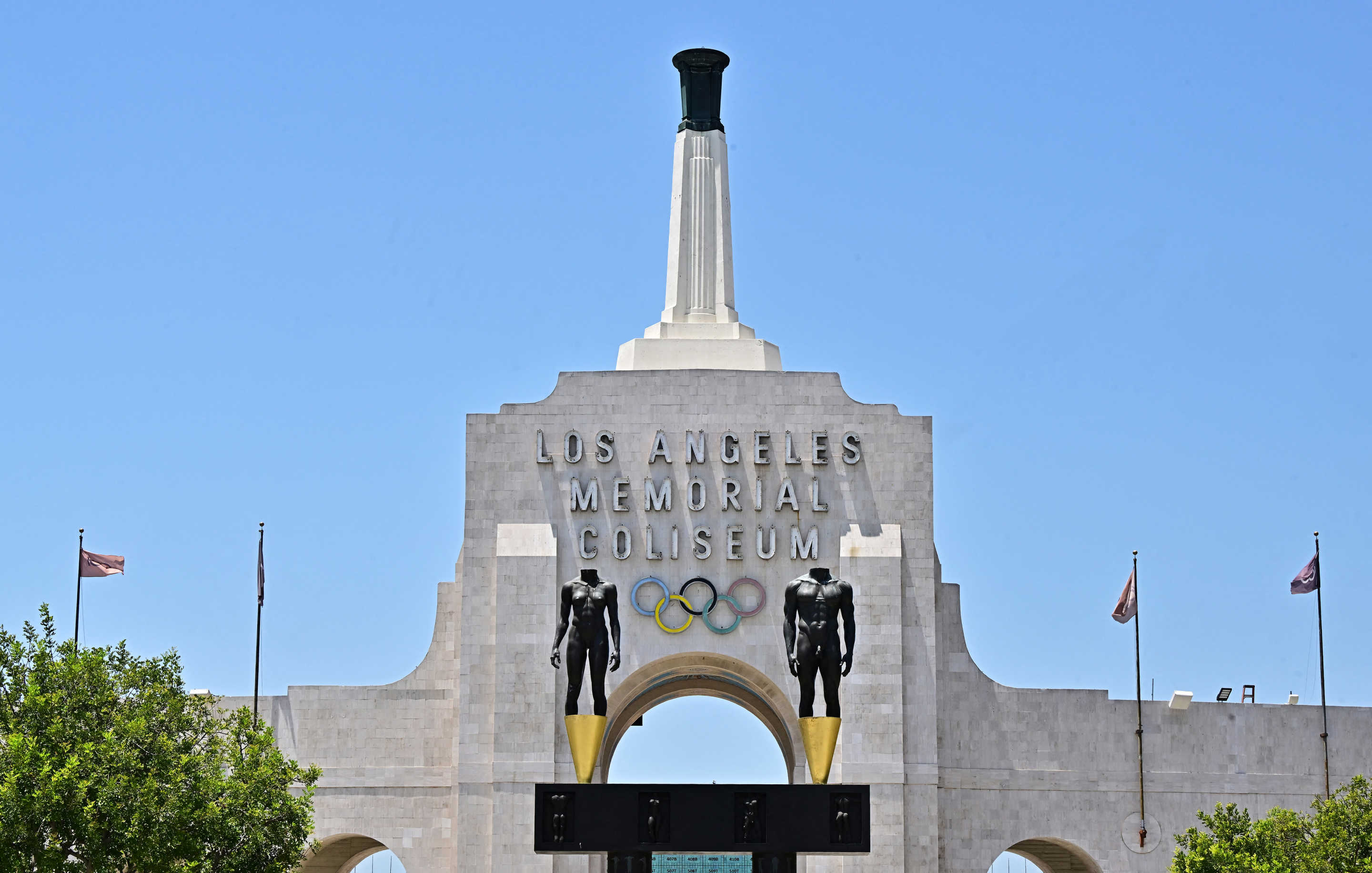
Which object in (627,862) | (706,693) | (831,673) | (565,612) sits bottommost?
(627,862)

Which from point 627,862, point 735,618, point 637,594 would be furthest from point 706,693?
point 627,862

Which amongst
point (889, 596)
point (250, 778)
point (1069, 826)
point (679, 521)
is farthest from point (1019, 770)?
point (250, 778)

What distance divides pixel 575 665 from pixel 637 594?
15.8 metres

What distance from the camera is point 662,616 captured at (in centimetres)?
6269

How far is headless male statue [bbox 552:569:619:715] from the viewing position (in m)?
47.2

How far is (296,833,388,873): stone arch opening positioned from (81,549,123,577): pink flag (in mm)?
12036

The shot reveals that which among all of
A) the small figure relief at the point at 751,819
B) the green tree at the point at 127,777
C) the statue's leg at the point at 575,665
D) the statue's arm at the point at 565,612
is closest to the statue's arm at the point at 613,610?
the statue's leg at the point at 575,665

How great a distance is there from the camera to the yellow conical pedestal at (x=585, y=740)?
48156mm

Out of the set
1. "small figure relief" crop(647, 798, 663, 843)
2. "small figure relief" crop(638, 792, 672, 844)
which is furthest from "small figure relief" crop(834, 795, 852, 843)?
"small figure relief" crop(647, 798, 663, 843)

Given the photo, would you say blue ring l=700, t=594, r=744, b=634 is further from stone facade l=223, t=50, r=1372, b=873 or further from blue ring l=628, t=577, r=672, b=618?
blue ring l=628, t=577, r=672, b=618

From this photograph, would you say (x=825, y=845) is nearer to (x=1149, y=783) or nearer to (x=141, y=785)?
(x=141, y=785)

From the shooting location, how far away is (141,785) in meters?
50.3

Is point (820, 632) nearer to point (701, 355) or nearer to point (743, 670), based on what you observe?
point (743, 670)

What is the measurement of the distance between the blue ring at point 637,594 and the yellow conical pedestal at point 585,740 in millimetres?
14420
